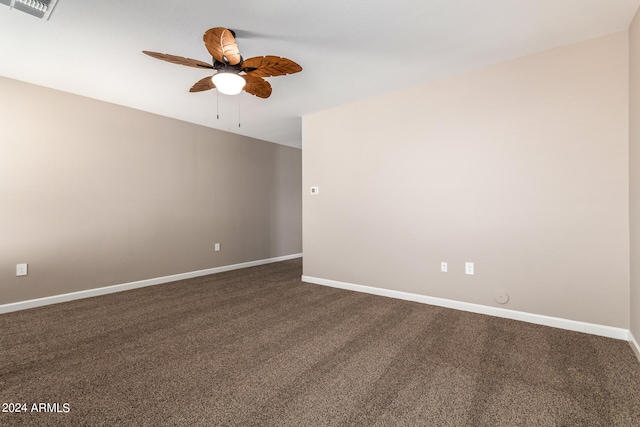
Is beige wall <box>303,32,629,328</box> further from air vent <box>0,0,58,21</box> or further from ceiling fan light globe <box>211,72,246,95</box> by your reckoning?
air vent <box>0,0,58,21</box>

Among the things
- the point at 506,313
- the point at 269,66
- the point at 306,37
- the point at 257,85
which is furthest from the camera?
the point at 506,313

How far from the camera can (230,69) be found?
2324 mm

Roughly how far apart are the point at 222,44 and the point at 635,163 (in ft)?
9.84

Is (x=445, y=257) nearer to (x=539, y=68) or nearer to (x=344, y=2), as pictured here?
(x=539, y=68)

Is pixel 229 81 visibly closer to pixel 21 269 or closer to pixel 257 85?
pixel 257 85

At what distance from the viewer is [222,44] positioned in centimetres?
203

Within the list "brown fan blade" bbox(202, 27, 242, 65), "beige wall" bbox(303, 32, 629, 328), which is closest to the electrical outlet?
"brown fan blade" bbox(202, 27, 242, 65)

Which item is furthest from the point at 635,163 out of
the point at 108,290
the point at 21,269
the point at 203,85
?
the point at 21,269

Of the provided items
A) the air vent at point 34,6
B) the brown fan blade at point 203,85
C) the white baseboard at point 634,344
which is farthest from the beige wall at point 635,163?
the air vent at point 34,6

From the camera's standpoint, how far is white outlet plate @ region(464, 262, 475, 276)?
2.94m

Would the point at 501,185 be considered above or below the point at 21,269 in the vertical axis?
above

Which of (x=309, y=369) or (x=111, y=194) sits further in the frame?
(x=111, y=194)

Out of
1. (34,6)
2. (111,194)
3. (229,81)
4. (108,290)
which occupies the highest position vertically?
(34,6)

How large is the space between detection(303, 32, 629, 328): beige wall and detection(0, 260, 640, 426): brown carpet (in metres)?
0.42
